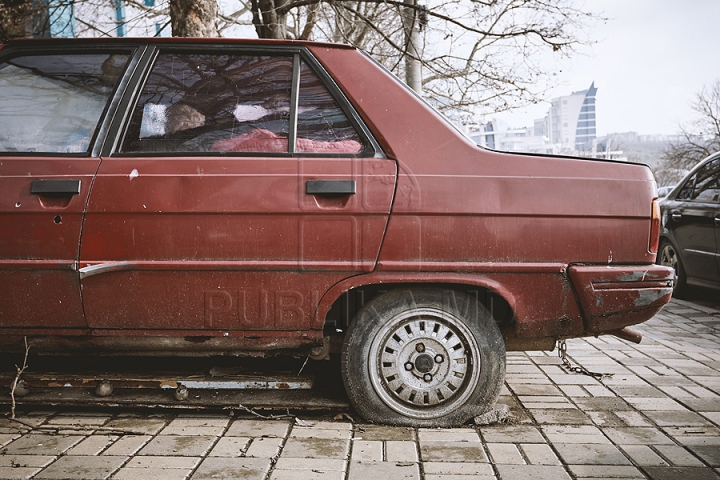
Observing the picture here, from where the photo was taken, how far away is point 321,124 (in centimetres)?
308

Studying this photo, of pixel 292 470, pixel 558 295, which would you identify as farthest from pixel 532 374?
pixel 292 470

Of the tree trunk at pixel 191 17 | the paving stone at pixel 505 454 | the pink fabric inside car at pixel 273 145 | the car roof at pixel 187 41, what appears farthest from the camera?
the tree trunk at pixel 191 17

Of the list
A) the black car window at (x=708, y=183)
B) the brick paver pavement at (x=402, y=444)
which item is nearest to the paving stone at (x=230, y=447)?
the brick paver pavement at (x=402, y=444)

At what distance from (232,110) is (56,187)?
2.98 feet

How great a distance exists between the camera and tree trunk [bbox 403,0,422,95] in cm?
898

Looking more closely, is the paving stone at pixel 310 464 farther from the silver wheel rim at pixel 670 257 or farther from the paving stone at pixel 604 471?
the silver wheel rim at pixel 670 257

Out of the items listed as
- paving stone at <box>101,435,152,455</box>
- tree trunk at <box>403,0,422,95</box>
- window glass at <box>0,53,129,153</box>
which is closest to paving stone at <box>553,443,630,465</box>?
paving stone at <box>101,435,152,455</box>

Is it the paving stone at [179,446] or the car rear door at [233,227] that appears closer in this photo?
the paving stone at [179,446]

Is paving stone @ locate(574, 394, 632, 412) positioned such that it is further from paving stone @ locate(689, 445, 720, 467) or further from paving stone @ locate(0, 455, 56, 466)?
paving stone @ locate(0, 455, 56, 466)

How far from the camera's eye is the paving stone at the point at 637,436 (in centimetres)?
292

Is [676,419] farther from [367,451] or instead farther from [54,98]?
[54,98]

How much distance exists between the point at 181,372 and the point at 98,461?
0.75m

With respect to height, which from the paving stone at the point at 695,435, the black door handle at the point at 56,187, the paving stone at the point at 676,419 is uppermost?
the black door handle at the point at 56,187

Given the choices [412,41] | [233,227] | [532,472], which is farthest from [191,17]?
[532,472]
